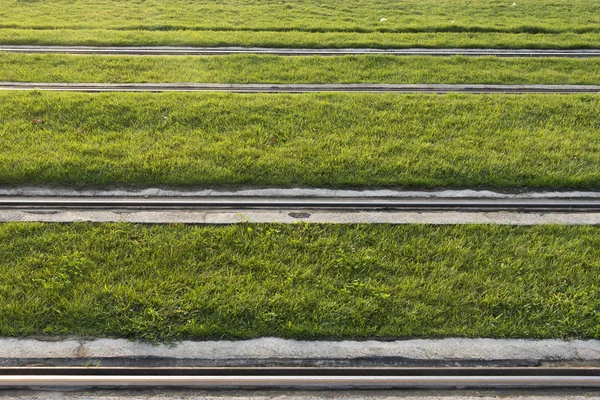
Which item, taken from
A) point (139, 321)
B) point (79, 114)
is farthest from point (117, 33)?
point (139, 321)

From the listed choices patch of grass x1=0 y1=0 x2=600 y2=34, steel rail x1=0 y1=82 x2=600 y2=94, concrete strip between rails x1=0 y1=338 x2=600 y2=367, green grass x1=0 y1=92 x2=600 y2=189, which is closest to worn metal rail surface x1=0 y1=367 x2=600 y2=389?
concrete strip between rails x1=0 y1=338 x2=600 y2=367

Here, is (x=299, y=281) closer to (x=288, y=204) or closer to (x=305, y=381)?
(x=305, y=381)

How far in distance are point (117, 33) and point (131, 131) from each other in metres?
6.75

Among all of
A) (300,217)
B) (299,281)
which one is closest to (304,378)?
(299,281)

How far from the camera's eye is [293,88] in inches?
398

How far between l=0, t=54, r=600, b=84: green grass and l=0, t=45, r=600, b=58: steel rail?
0.76 metres

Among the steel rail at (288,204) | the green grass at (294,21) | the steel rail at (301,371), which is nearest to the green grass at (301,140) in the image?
the steel rail at (288,204)

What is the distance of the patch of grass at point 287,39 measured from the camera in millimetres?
12758

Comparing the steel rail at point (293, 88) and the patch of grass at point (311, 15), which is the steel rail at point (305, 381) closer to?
the steel rail at point (293, 88)

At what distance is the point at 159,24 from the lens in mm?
14672

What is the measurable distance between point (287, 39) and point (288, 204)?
26.4 feet

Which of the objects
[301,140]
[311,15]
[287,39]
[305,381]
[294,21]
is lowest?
[305,381]

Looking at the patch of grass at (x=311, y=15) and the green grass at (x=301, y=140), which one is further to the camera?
the patch of grass at (x=311, y=15)

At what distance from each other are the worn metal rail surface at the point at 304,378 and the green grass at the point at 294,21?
1023 centimetres
